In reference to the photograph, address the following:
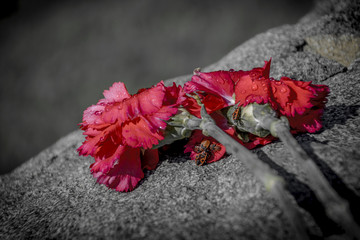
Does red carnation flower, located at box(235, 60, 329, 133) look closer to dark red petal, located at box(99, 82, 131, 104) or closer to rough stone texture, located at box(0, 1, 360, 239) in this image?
rough stone texture, located at box(0, 1, 360, 239)

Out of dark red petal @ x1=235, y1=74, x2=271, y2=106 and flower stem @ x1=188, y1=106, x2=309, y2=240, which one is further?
dark red petal @ x1=235, y1=74, x2=271, y2=106

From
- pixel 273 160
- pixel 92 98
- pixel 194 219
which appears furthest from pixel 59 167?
pixel 92 98

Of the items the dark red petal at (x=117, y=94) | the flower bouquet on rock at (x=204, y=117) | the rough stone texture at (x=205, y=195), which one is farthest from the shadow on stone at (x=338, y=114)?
the dark red petal at (x=117, y=94)

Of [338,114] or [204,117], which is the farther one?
[338,114]

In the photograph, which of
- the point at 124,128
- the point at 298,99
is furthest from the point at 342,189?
the point at 124,128

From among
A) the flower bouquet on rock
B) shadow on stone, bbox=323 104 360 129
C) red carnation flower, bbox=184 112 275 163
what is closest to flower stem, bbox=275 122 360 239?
the flower bouquet on rock

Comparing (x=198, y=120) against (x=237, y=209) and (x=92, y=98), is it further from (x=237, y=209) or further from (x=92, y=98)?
(x=92, y=98)

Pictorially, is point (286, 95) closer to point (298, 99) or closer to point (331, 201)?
point (298, 99)

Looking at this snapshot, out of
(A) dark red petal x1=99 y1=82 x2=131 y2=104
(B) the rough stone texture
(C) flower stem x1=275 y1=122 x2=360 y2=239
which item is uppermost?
(A) dark red petal x1=99 y1=82 x2=131 y2=104
